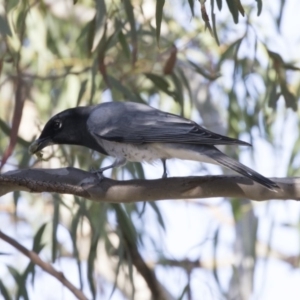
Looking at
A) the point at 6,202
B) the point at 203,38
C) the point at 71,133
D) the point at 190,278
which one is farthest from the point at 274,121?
the point at 6,202

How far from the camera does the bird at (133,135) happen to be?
115 inches

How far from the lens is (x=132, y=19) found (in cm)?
322

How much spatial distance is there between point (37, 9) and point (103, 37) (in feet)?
4.10

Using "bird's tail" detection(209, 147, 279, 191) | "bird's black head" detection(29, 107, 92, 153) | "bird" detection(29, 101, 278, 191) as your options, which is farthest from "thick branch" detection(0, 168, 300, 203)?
"bird's black head" detection(29, 107, 92, 153)

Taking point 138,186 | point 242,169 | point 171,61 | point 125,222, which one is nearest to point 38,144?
point 125,222

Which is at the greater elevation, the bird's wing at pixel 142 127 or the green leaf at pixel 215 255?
the bird's wing at pixel 142 127

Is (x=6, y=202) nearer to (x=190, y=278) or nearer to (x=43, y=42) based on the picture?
(x=43, y=42)

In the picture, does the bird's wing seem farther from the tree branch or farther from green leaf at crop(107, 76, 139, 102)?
the tree branch

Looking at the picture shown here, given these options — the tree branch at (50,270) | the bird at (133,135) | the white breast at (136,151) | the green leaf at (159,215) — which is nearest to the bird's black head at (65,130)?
the bird at (133,135)

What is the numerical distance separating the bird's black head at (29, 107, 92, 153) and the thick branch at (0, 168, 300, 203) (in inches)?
31.2

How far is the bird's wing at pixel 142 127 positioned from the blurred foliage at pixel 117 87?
0.54ft

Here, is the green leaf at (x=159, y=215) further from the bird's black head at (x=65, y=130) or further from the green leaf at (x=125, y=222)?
the bird's black head at (x=65, y=130)

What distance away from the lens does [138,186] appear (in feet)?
8.14

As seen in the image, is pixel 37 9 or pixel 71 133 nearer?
pixel 71 133
